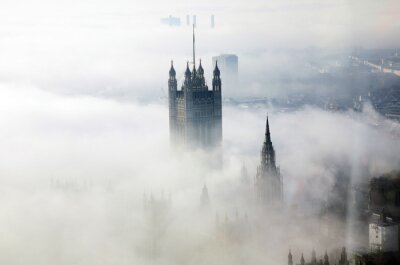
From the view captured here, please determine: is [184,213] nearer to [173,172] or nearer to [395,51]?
[173,172]

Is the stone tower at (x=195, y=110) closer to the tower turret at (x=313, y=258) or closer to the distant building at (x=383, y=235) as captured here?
the distant building at (x=383, y=235)

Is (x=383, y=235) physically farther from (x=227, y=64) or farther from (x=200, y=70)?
(x=200, y=70)

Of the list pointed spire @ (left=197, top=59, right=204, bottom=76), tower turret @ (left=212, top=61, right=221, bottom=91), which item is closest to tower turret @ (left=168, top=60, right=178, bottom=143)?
pointed spire @ (left=197, top=59, right=204, bottom=76)

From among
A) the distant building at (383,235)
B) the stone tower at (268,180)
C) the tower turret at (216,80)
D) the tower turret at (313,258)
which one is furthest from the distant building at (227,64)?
the tower turret at (313,258)

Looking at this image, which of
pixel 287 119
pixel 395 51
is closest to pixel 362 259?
pixel 395 51

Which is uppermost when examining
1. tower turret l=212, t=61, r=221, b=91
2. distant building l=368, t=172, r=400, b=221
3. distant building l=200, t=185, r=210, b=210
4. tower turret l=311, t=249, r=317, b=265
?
tower turret l=212, t=61, r=221, b=91

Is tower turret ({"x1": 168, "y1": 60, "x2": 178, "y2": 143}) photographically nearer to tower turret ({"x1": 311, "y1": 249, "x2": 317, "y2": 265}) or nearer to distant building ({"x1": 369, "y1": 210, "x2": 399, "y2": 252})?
distant building ({"x1": 369, "y1": 210, "x2": 399, "y2": 252})

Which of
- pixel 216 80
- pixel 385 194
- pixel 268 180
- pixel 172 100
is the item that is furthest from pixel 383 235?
pixel 172 100
